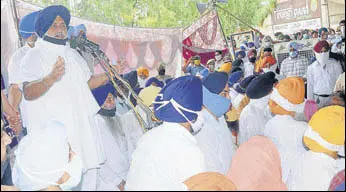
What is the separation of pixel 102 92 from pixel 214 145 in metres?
0.95

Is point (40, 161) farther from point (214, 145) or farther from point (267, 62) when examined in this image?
point (267, 62)

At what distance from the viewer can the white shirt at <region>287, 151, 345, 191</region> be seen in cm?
236

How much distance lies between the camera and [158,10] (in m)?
11.9

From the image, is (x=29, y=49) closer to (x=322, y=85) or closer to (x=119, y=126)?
(x=119, y=126)

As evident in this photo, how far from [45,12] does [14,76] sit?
44 centimetres

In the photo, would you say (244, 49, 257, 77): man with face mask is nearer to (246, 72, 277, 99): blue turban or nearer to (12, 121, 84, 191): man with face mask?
(246, 72, 277, 99): blue turban

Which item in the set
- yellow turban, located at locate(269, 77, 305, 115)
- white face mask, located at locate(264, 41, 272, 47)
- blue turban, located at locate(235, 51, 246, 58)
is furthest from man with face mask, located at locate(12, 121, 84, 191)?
blue turban, located at locate(235, 51, 246, 58)

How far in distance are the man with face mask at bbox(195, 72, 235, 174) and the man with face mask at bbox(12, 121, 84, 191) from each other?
1.08 metres

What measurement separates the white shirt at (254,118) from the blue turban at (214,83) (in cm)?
57

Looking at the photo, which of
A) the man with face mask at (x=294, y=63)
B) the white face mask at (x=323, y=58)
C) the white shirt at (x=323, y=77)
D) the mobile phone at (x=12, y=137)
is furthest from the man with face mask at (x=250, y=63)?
the mobile phone at (x=12, y=137)

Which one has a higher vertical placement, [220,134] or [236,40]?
[236,40]

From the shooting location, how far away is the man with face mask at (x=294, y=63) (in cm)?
797

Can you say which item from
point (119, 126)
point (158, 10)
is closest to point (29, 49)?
point (119, 126)

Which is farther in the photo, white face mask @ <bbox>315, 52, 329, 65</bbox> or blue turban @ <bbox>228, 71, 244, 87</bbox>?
white face mask @ <bbox>315, 52, 329, 65</bbox>
